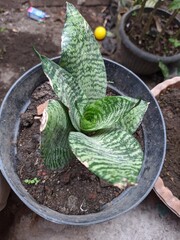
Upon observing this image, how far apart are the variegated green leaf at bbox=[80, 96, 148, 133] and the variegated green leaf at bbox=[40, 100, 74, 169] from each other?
57 millimetres

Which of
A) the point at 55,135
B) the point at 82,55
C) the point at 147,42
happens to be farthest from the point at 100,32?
the point at 55,135

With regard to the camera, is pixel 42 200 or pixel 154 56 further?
pixel 154 56

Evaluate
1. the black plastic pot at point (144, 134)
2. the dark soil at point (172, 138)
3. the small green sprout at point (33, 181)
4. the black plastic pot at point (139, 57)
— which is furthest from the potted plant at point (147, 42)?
the small green sprout at point (33, 181)

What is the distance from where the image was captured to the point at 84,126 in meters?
0.79

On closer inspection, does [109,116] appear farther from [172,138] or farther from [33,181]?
[172,138]

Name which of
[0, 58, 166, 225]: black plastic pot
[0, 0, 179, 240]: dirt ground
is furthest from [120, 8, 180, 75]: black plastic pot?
[0, 58, 166, 225]: black plastic pot

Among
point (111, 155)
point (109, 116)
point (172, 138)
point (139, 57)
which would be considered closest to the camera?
point (111, 155)

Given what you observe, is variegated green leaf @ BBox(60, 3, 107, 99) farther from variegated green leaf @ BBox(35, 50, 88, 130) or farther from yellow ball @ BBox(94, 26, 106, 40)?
yellow ball @ BBox(94, 26, 106, 40)

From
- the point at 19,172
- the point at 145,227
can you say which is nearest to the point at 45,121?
the point at 19,172

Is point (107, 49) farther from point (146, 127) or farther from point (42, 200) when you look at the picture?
point (42, 200)

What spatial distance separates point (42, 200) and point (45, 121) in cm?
37

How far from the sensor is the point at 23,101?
39.1 inches

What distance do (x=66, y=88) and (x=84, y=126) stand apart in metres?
0.12

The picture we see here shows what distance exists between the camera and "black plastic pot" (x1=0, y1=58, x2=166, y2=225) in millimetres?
855
